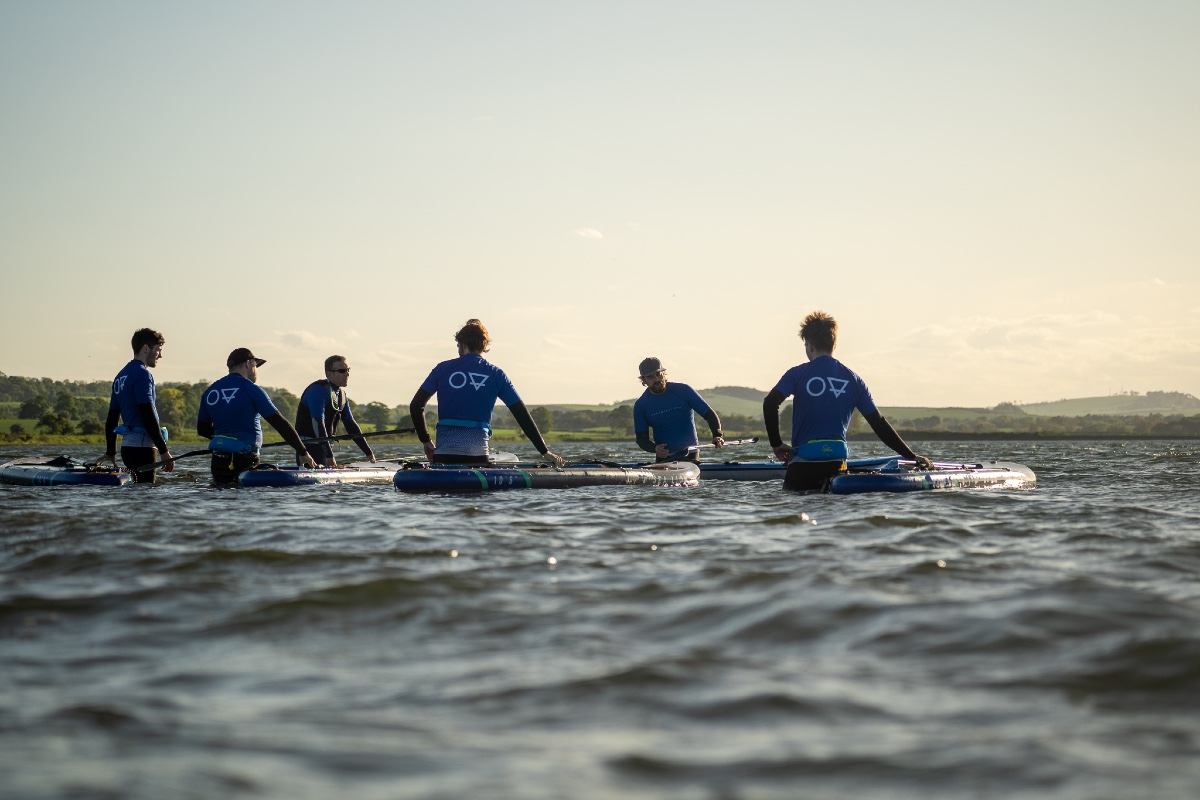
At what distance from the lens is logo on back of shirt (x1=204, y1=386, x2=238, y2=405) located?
47.4ft

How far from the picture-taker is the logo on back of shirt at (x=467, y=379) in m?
13.2

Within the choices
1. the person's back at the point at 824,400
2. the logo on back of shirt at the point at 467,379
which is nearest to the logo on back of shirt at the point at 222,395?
the logo on back of shirt at the point at 467,379

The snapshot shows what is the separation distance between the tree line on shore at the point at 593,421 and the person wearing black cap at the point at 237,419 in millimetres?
75312

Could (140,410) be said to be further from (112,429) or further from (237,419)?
(237,419)

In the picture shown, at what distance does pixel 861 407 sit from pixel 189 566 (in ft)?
26.1

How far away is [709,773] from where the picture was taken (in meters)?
3.29

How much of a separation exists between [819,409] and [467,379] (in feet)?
13.8

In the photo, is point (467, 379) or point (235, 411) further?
point (235, 411)

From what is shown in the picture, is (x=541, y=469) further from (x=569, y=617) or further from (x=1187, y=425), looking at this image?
(x=1187, y=425)

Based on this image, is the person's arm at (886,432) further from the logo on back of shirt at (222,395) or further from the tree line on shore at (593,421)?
the tree line on shore at (593,421)

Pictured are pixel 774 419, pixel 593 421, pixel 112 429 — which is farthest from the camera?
pixel 593 421

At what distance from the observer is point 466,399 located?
13305mm

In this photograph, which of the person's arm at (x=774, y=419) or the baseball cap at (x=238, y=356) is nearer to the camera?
the person's arm at (x=774, y=419)

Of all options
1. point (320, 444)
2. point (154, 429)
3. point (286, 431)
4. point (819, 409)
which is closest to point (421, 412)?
point (286, 431)
